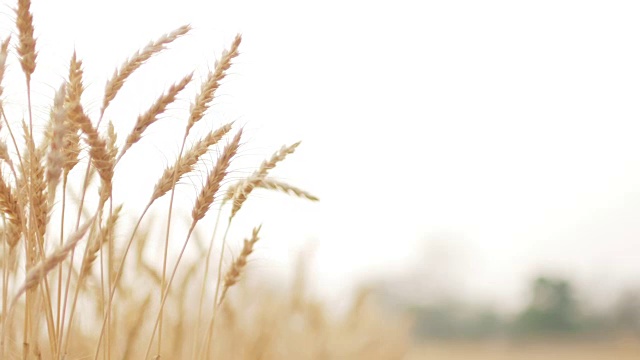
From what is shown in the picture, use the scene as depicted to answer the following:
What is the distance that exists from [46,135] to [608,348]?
20.2 metres

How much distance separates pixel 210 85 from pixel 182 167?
0.47 ft

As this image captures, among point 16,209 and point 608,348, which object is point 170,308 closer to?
point 16,209

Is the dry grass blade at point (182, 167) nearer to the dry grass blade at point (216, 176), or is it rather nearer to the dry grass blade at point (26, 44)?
the dry grass blade at point (216, 176)

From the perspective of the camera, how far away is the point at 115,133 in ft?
4.87

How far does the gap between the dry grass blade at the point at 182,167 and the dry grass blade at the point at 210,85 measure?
3 cm

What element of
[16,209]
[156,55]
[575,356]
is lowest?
[16,209]

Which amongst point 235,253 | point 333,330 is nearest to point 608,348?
point 333,330

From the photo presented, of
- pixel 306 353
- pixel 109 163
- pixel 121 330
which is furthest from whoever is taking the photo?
pixel 306 353

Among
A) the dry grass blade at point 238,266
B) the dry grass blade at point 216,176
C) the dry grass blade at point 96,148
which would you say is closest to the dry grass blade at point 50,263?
the dry grass blade at point 96,148

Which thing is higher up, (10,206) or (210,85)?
(210,85)

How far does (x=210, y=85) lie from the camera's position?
4.58 feet

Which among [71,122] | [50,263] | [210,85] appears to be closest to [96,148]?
[71,122]

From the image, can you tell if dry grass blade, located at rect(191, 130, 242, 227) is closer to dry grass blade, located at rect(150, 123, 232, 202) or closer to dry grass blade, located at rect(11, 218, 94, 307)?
dry grass blade, located at rect(150, 123, 232, 202)

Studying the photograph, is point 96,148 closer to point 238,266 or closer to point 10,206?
point 10,206
